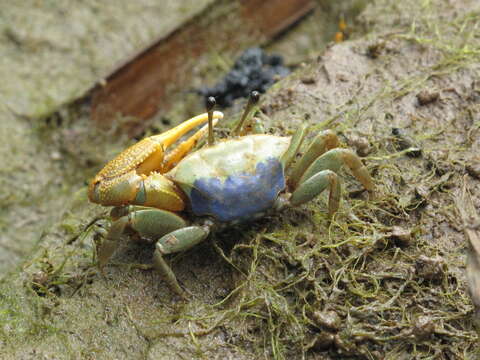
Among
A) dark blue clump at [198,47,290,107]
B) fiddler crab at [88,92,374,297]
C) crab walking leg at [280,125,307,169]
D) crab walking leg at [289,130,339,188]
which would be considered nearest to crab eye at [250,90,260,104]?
fiddler crab at [88,92,374,297]

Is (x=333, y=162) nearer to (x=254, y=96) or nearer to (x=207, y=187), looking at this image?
(x=254, y=96)

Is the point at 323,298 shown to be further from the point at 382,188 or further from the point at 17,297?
the point at 17,297

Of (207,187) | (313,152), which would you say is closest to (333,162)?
(313,152)

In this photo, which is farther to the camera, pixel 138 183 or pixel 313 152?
pixel 313 152

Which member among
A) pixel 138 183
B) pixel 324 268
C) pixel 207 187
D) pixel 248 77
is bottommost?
pixel 324 268

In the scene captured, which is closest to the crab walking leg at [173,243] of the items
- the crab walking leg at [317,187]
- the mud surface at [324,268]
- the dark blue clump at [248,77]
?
the mud surface at [324,268]

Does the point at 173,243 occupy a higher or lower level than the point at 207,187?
lower
